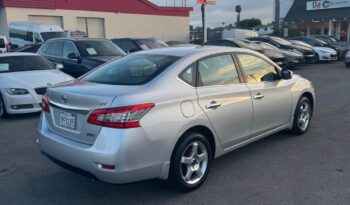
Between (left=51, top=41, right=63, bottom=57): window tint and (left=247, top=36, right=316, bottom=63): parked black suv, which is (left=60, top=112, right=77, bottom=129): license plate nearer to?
(left=51, top=41, right=63, bottom=57): window tint

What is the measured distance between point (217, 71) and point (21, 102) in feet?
15.7

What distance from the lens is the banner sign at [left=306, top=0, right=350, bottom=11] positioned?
36.5 meters

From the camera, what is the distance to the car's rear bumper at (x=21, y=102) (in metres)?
7.53

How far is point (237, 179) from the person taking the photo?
432 cm

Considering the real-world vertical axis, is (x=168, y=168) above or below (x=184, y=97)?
below

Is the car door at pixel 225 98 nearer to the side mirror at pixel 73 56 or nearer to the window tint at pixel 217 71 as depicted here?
the window tint at pixel 217 71

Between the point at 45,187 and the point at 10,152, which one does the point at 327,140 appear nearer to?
the point at 45,187

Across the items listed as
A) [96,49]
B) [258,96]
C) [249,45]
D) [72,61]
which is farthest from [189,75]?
[249,45]

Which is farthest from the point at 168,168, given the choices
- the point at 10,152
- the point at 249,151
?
the point at 10,152

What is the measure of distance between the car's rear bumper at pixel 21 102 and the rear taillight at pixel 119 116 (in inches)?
185

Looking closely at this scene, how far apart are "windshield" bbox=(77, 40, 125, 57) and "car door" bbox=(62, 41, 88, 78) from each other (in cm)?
20

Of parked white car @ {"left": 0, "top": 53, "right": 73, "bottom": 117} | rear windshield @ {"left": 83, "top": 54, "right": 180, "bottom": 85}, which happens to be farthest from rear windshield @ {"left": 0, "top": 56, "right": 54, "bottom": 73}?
rear windshield @ {"left": 83, "top": 54, "right": 180, "bottom": 85}

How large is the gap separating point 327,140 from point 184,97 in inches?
118

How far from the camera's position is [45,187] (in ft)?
13.7
